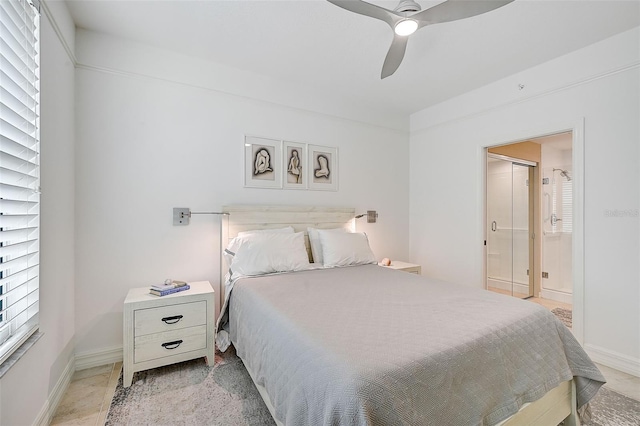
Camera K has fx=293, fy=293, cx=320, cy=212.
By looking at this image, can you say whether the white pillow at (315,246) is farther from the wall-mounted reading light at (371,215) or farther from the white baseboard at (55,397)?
the white baseboard at (55,397)

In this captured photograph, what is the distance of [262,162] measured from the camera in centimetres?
302

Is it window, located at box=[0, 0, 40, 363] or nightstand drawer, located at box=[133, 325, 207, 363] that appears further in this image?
nightstand drawer, located at box=[133, 325, 207, 363]

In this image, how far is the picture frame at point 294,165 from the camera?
10.4 ft

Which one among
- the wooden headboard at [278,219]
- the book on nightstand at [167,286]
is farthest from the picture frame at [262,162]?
the book on nightstand at [167,286]

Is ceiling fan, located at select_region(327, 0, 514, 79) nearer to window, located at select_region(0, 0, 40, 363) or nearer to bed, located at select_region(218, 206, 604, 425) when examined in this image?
window, located at select_region(0, 0, 40, 363)

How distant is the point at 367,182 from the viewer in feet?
12.4

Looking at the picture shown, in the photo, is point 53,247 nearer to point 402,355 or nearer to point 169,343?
point 169,343

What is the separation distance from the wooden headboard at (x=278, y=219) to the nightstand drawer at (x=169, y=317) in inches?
22.5

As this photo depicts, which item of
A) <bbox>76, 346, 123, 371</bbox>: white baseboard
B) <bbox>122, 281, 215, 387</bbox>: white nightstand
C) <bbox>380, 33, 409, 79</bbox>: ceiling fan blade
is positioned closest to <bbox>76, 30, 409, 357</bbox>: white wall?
<bbox>76, 346, 123, 371</bbox>: white baseboard

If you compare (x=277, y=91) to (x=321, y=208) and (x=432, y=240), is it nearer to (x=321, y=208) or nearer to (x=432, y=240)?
(x=321, y=208)

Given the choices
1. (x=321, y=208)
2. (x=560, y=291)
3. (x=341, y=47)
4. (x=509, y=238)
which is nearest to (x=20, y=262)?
(x=321, y=208)

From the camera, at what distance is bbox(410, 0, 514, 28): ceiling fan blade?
5.11 feet

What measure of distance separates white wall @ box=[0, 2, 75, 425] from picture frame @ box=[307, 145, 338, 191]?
209 cm

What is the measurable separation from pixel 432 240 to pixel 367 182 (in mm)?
1157
